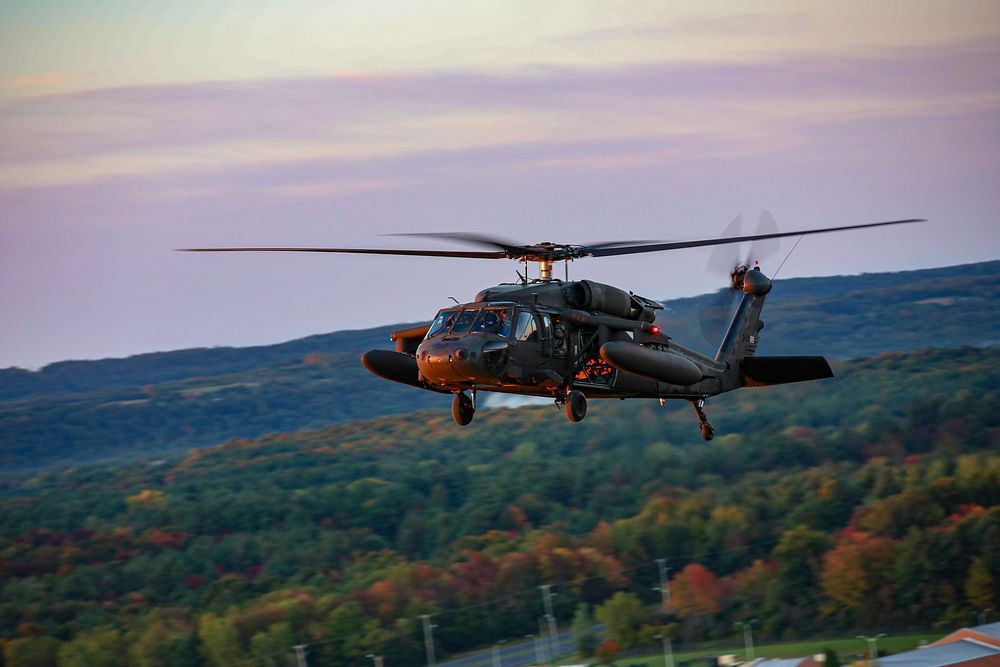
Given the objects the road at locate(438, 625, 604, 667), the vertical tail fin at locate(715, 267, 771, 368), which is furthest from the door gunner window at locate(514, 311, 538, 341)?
the road at locate(438, 625, 604, 667)

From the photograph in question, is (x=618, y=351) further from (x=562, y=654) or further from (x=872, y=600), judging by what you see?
(x=872, y=600)

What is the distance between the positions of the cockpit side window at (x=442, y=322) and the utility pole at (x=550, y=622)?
41732mm

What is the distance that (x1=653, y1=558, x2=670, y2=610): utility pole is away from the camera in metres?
69.1

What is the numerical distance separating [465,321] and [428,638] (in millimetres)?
44787

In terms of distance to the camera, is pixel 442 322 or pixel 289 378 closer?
pixel 442 322

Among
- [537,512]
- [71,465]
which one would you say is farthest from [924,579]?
[71,465]

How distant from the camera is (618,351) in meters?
23.0

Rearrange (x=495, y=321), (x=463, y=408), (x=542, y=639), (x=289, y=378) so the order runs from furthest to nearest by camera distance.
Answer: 1. (x=289, y=378)
2. (x=542, y=639)
3. (x=463, y=408)
4. (x=495, y=321)

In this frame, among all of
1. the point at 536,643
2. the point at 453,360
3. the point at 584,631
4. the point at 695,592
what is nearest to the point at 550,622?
the point at 536,643

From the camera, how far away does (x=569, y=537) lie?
78.0 meters

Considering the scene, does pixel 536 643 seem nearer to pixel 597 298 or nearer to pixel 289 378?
pixel 597 298

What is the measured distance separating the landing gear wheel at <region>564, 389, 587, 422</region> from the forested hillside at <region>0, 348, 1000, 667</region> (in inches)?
1674

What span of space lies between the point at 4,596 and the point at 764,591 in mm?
41988

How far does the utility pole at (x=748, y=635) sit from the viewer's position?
63.7 meters
